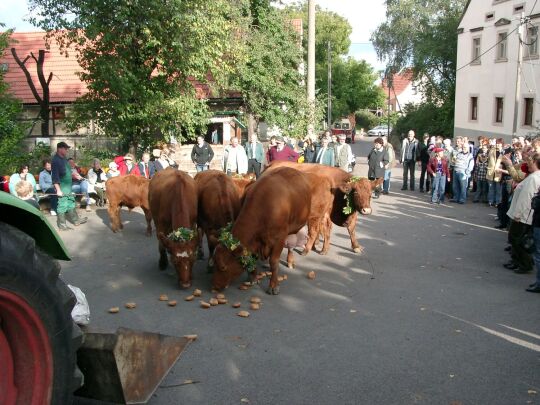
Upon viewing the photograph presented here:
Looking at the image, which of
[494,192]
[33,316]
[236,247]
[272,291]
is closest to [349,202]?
[272,291]

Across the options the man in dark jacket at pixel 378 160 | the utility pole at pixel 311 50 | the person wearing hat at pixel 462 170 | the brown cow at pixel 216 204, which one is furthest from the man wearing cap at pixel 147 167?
the utility pole at pixel 311 50

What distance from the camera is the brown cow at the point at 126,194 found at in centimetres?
1255

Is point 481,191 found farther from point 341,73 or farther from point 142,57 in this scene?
point 341,73

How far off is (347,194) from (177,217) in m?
3.47

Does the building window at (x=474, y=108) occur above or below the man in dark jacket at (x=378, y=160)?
above

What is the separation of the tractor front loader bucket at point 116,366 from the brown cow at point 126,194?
8.48 metres

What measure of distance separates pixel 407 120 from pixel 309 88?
21.5 meters

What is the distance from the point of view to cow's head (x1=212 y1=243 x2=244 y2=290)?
772 centimetres

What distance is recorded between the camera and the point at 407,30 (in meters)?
44.2

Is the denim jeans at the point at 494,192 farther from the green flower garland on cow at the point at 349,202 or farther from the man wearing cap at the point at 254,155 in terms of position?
the man wearing cap at the point at 254,155

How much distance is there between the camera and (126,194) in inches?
495

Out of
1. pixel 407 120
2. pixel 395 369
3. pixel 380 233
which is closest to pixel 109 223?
pixel 380 233

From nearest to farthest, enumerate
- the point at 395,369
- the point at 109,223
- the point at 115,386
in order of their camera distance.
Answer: the point at 115,386 → the point at 395,369 → the point at 109,223

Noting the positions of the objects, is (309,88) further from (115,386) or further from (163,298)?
(115,386)
